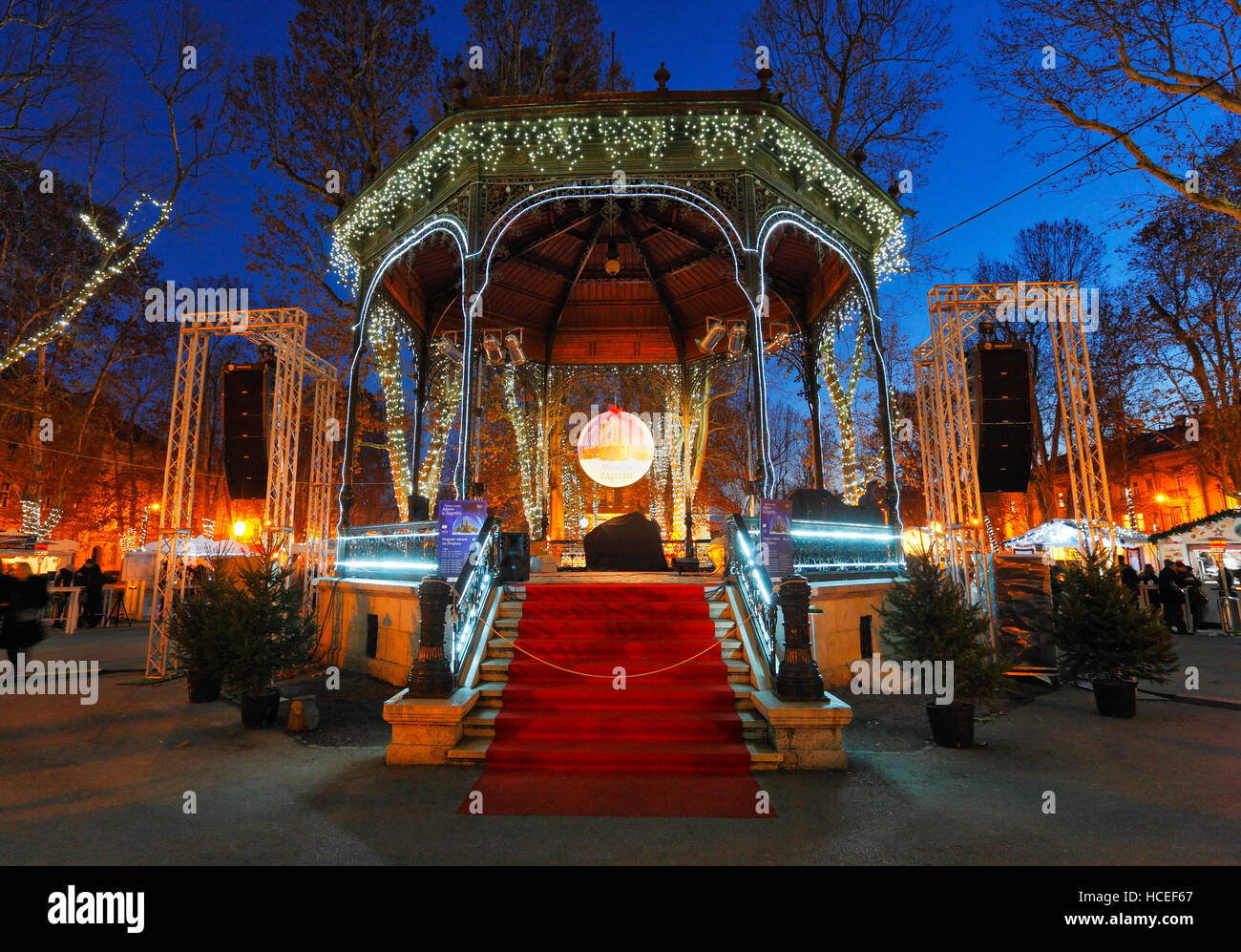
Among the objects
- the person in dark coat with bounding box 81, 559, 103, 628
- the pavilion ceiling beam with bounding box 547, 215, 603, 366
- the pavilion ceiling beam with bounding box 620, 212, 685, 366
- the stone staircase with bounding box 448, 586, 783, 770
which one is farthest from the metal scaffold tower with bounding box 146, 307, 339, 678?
the person in dark coat with bounding box 81, 559, 103, 628

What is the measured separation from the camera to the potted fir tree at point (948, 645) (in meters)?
5.83

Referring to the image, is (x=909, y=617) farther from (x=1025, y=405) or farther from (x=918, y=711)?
(x=1025, y=405)

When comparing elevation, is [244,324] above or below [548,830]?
above

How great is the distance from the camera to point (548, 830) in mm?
3953

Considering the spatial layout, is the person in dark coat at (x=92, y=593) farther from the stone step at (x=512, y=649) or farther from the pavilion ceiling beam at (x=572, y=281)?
the stone step at (x=512, y=649)

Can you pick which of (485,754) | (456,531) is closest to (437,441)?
(456,531)

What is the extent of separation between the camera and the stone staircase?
5.30 meters

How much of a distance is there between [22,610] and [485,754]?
532 cm

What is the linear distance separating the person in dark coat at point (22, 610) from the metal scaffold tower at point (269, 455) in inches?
88.3

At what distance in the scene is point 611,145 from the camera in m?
9.95
